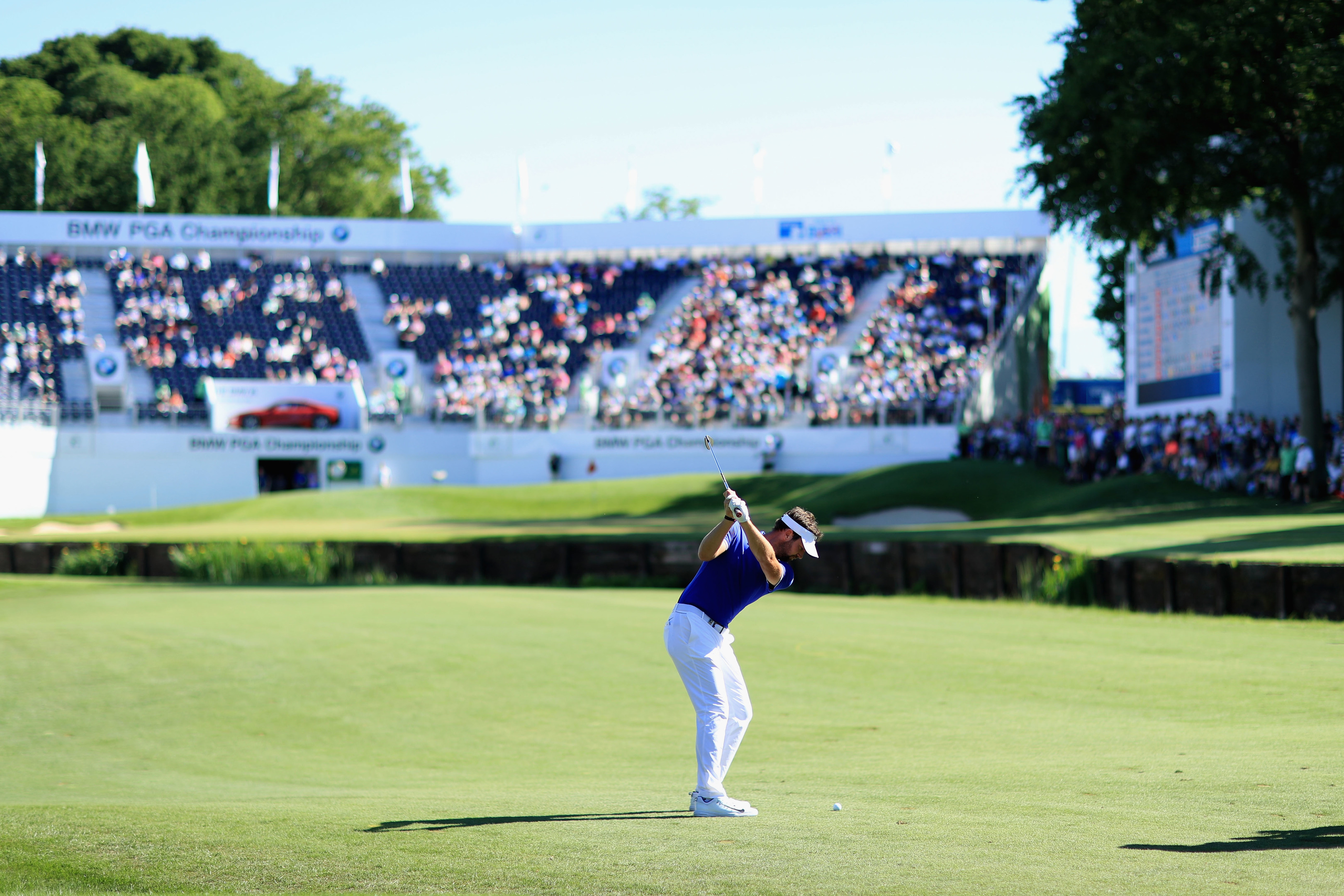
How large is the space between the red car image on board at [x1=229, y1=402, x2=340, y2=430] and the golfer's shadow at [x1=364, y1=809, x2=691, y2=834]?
48079 millimetres

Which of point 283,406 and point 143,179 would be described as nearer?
point 283,406

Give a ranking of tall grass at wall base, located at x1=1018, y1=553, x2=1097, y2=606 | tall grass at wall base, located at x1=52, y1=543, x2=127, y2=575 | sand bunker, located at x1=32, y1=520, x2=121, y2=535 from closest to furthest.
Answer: tall grass at wall base, located at x1=1018, y1=553, x2=1097, y2=606
tall grass at wall base, located at x1=52, y1=543, x2=127, y2=575
sand bunker, located at x1=32, y1=520, x2=121, y2=535

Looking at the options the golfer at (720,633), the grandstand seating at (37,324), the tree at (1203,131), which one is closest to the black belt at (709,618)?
the golfer at (720,633)

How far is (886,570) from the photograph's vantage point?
1053 inches

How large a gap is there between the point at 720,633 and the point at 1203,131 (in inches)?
1130

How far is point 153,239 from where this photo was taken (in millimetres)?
64188

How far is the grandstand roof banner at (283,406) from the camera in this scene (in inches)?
2142

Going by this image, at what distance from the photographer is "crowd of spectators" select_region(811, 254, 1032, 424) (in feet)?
173

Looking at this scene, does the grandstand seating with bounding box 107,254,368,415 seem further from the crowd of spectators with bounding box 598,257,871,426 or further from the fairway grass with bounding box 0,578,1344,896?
the fairway grass with bounding box 0,578,1344,896

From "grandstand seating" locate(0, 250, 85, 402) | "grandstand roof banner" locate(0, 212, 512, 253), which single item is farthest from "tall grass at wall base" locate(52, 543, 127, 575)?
"grandstand roof banner" locate(0, 212, 512, 253)

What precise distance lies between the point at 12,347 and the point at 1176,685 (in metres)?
53.7

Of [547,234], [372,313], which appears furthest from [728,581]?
[547,234]

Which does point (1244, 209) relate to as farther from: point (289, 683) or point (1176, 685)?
point (289, 683)

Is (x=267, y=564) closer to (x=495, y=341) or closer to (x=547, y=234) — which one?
(x=495, y=341)
